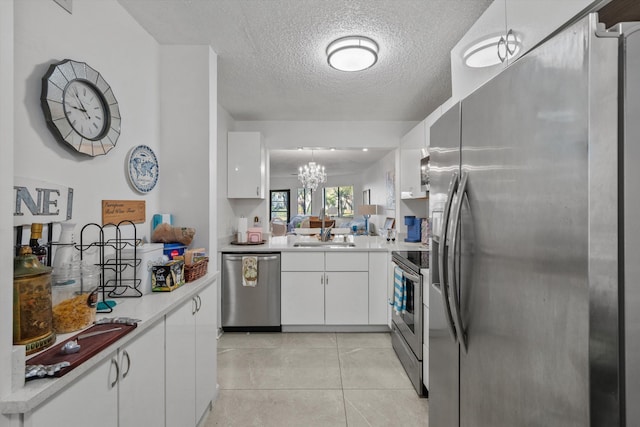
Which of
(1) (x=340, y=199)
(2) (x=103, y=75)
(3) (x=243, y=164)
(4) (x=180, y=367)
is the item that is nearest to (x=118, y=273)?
(4) (x=180, y=367)

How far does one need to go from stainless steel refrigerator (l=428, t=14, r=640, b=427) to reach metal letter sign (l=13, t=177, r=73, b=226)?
1488 mm

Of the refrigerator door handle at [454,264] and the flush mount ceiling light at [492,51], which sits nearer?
the refrigerator door handle at [454,264]

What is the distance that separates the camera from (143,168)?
192cm

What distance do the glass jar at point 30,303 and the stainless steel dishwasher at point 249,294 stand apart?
89.3 inches

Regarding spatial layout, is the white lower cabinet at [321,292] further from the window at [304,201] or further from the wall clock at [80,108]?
the window at [304,201]

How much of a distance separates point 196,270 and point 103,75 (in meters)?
1.13

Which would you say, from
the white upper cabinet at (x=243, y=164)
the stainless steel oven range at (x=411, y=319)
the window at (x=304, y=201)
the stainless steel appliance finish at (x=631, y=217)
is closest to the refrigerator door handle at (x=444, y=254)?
the stainless steel appliance finish at (x=631, y=217)

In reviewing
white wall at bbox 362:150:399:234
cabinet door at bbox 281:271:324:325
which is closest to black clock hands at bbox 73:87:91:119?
cabinet door at bbox 281:271:324:325

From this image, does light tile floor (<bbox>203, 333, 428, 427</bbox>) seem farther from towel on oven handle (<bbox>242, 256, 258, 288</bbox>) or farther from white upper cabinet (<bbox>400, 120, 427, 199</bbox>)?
white upper cabinet (<bbox>400, 120, 427, 199</bbox>)

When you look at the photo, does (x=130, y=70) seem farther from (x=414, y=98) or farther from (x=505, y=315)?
(x=414, y=98)

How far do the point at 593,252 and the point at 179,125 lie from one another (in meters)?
2.22

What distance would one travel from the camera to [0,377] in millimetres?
715

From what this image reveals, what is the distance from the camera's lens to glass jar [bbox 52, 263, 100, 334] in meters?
1.06

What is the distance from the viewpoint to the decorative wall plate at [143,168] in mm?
1829
